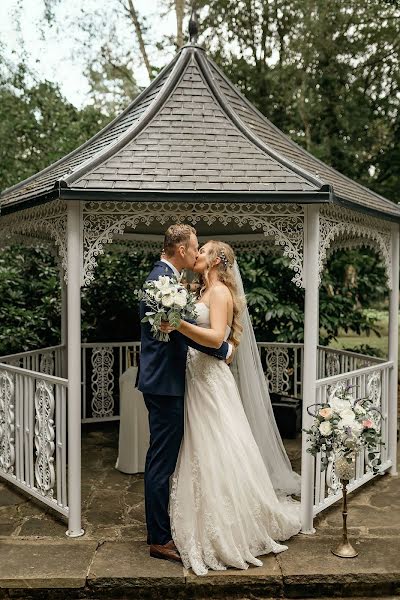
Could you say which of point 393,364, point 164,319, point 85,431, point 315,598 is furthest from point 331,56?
point 315,598

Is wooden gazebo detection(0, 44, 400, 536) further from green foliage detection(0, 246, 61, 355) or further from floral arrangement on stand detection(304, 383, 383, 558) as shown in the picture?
green foliage detection(0, 246, 61, 355)

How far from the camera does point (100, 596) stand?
3.92 meters

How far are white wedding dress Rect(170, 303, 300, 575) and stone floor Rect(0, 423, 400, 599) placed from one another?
149 mm

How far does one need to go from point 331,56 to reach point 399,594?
35.7ft

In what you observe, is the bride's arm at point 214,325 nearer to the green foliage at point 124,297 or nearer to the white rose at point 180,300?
the white rose at point 180,300

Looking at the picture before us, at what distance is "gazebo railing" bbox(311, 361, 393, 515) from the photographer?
16.5ft

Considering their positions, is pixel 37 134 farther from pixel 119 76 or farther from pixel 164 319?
pixel 164 319

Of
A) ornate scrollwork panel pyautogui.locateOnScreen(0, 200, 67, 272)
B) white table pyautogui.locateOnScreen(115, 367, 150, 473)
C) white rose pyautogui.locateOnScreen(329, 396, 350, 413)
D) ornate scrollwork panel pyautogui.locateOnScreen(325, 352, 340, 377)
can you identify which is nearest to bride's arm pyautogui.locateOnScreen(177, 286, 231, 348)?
white rose pyautogui.locateOnScreen(329, 396, 350, 413)

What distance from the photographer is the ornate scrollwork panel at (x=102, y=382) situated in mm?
8367

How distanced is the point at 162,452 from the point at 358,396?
7.99 ft

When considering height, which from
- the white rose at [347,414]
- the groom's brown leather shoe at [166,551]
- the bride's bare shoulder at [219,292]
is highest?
the bride's bare shoulder at [219,292]

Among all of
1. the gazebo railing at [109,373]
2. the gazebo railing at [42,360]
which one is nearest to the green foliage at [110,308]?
the gazebo railing at [109,373]

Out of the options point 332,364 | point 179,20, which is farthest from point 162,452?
point 179,20

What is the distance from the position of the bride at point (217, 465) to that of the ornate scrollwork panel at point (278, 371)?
13.4 ft
